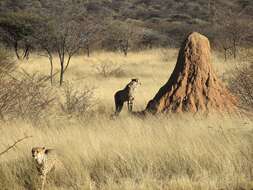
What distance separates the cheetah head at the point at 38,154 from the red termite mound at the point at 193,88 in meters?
4.01

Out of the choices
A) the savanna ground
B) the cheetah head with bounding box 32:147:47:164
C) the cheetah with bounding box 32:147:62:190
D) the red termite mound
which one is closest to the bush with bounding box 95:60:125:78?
the red termite mound

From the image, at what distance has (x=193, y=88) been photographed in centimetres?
1031

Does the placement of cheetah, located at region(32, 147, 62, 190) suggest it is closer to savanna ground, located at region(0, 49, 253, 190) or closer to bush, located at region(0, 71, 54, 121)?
savanna ground, located at region(0, 49, 253, 190)

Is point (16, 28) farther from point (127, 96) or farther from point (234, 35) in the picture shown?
point (127, 96)

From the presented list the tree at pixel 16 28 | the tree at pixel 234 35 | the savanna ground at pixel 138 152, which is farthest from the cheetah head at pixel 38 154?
the tree at pixel 16 28

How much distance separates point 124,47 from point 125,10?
30.3m

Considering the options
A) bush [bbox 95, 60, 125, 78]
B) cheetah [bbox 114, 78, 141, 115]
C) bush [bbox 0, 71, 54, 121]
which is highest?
bush [bbox 0, 71, 54, 121]

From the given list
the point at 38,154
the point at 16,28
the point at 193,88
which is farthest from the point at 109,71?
the point at 38,154

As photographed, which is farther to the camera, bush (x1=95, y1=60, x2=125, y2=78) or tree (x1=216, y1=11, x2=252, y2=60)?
tree (x1=216, y1=11, x2=252, y2=60)

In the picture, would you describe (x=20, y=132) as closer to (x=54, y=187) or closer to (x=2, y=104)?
(x=2, y=104)

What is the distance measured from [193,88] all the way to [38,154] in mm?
4534

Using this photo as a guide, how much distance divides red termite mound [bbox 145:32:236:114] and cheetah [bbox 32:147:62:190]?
12.3ft

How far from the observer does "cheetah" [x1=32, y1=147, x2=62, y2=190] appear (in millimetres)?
6418

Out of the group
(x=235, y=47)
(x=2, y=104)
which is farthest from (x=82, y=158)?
(x=235, y=47)
